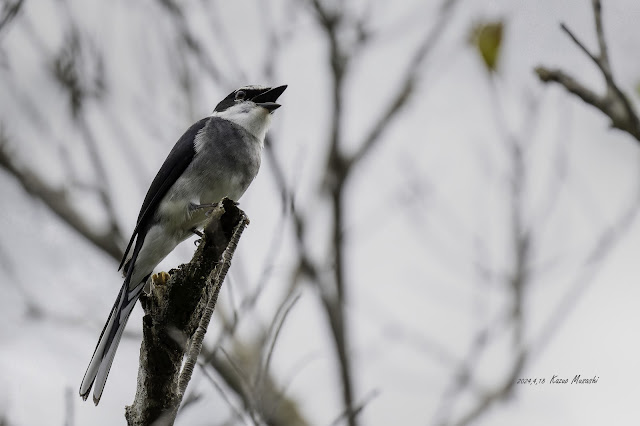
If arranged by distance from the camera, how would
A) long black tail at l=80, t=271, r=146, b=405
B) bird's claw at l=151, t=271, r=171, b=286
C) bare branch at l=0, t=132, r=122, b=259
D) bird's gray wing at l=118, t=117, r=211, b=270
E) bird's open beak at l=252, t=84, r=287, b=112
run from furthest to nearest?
bare branch at l=0, t=132, r=122, b=259 → bird's open beak at l=252, t=84, r=287, b=112 → bird's gray wing at l=118, t=117, r=211, b=270 → long black tail at l=80, t=271, r=146, b=405 → bird's claw at l=151, t=271, r=171, b=286

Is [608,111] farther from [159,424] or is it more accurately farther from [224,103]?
[224,103]

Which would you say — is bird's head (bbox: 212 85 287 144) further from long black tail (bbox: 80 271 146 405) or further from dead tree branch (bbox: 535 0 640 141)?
dead tree branch (bbox: 535 0 640 141)

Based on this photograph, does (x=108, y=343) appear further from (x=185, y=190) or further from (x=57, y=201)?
(x=57, y=201)

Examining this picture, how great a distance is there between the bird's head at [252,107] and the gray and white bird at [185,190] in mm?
168

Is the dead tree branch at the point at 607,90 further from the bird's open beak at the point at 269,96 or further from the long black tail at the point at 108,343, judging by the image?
the bird's open beak at the point at 269,96

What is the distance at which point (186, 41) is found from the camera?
5.89 m

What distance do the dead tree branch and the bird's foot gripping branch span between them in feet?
4.72

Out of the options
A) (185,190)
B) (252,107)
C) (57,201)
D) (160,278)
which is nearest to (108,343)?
(160,278)

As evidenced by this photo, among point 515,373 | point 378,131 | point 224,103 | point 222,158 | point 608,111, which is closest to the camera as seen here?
point 608,111

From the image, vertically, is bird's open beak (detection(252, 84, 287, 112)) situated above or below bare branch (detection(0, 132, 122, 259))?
below

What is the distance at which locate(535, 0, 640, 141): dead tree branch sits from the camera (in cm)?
191

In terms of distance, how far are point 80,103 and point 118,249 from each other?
4.21ft

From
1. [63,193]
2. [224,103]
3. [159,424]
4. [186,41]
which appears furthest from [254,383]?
[63,193]

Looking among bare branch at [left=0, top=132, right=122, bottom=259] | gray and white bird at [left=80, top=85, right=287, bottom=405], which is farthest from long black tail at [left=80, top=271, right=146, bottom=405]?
bare branch at [left=0, top=132, right=122, bottom=259]
